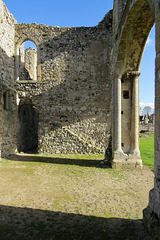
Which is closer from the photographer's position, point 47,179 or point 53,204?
point 53,204

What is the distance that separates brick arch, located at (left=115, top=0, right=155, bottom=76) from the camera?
4.80m

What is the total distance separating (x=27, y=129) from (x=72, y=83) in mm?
4833

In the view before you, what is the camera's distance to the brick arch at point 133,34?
4.80m

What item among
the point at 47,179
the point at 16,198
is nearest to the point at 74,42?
the point at 47,179

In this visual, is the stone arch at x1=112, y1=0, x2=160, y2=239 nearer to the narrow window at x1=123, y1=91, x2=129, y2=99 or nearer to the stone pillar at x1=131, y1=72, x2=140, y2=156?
the stone pillar at x1=131, y1=72, x2=140, y2=156

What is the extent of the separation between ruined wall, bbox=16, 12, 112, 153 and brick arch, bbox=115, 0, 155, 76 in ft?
11.6

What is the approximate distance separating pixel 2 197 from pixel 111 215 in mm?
2610

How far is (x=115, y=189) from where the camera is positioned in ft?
15.8

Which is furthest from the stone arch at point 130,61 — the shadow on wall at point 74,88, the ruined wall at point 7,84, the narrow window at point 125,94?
the ruined wall at point 7,84

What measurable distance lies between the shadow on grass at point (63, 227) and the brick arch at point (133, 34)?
4.76 m

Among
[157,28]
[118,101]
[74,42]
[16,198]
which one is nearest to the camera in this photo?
[157,28]

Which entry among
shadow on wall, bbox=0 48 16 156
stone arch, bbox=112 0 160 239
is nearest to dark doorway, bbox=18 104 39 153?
shadow on wall, bbox=0 48 16 156

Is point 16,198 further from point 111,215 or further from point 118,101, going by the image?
point 118,101

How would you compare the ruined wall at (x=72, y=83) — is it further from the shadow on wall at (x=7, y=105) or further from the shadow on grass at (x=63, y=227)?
the shadow on grass at (x=63, y=227)
